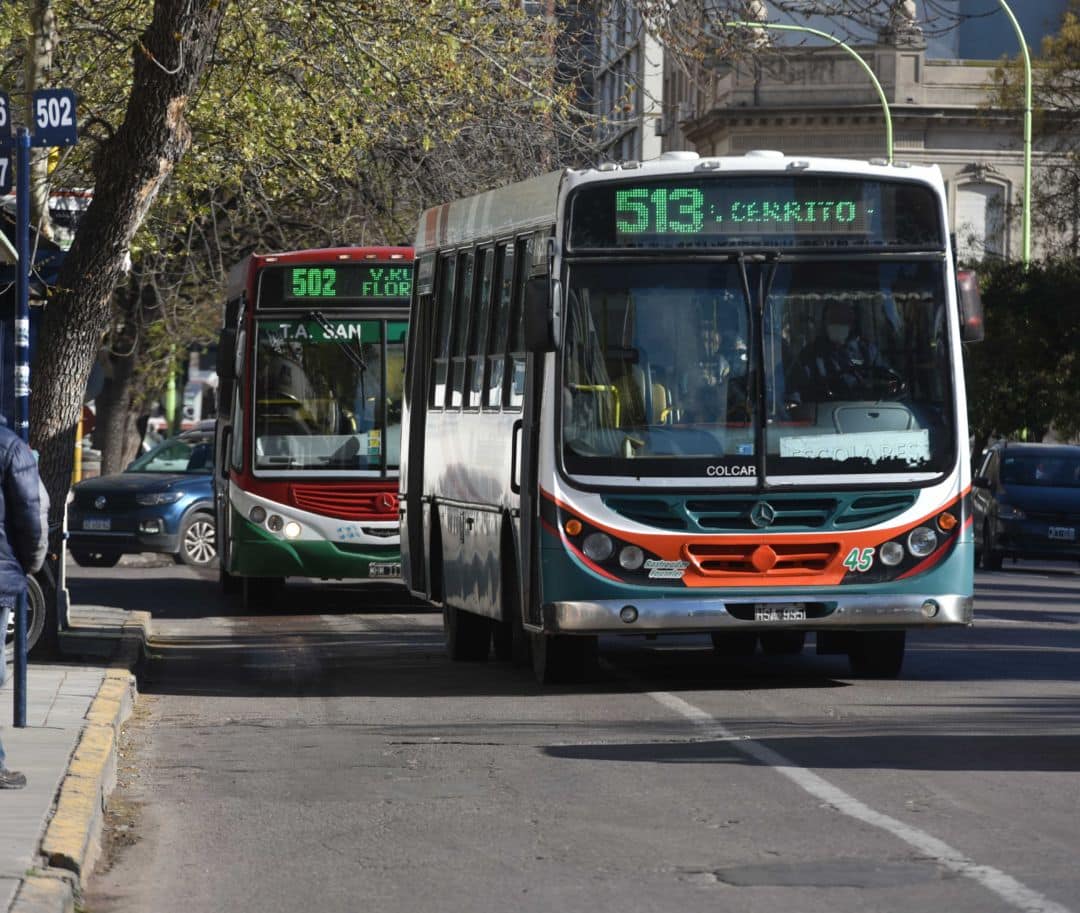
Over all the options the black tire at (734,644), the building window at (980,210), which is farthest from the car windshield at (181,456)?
the building window at (980,210)

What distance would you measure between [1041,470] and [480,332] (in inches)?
733

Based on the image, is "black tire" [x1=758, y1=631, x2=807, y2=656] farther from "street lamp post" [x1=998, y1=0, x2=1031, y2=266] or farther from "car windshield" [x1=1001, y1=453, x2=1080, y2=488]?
"street lamp post" [x1=998, y1=0, x2=1031, y2=266]

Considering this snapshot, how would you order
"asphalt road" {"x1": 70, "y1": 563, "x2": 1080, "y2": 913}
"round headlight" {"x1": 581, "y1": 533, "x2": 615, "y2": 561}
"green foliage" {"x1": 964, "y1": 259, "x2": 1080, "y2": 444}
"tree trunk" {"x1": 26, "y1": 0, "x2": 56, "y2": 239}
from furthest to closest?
"green foliage" {"x1": 964, "y1": 259, "x2": 1080, "y2": 444} → "tree trunk" {"x1": 26, "y1": 0, "x2": 56, "y2": 239} → "round headlight" {"x1": 581, "y1": 533, "x2": 615, "y2": 561} → "asphalt road" {"x1": 70, "y1": 563, "x2": 1080, "y2": 913}

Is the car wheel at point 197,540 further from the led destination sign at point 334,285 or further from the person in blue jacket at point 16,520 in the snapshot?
the person in blue jacket at point 16,520

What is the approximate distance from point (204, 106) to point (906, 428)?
9818 millimetres

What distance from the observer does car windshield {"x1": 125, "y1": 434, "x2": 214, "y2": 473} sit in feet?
102

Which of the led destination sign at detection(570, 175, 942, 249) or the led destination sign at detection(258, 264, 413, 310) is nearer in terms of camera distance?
the led destination sign at detection(570, 175, 942, 249)

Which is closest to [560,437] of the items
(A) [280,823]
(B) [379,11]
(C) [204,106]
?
(A) [280,823]

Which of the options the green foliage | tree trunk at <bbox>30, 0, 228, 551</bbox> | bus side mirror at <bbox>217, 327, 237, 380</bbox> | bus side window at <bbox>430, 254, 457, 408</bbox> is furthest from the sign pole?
the green foliage

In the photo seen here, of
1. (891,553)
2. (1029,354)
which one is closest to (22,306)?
(891,553)

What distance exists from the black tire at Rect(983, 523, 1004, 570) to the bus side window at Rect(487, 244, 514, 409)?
59.7 ft

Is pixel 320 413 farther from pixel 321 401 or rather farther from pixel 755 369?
pixel 755 369

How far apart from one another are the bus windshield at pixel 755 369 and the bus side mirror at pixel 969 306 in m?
0.13

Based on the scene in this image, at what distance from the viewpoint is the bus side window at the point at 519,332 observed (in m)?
14.6
